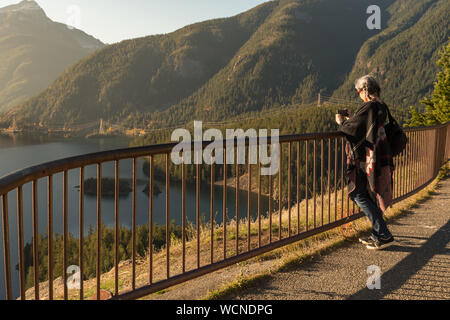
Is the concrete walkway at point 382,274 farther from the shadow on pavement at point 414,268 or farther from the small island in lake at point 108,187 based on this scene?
the small island in lake at point 108,187

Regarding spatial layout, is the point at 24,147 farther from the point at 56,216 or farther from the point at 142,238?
the point at 142,238

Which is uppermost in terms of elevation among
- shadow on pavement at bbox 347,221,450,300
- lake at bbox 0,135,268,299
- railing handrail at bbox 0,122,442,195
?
railing handrail at bbox 0,122,442,195

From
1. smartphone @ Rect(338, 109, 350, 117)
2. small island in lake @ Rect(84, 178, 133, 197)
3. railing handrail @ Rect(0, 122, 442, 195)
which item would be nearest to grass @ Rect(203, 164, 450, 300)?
railing handrail @ Rect(0, 122, 442, 195)

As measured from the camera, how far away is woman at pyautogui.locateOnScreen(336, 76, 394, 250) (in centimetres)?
426

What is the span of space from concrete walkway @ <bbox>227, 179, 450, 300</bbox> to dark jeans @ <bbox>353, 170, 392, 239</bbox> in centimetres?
22

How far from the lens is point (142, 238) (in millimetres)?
42281

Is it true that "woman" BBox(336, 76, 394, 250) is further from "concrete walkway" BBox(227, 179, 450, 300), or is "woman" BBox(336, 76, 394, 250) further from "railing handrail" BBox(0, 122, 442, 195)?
"railing handrail" BBox(0, 122, 442, 195)

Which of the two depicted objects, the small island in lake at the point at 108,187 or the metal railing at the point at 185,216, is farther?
the small island in lake at the point at 108,187

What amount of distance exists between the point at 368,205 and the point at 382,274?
851 millimetres

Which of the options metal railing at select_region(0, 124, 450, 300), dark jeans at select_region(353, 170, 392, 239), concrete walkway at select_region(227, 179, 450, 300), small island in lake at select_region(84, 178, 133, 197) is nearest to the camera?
metal railing at select_region(0, 124, 450, 300)

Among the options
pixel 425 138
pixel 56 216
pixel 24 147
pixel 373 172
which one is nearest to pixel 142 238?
pixel 56 216

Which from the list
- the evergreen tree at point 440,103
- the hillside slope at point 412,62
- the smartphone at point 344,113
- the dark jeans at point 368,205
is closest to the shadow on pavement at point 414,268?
the dark jeans at point 368,205

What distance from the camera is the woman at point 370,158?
4.26 metres
